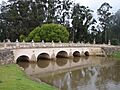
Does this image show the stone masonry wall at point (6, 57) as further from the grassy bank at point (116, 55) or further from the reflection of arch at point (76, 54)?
the grassy bank at point (116, 55)

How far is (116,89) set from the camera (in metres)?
30.6

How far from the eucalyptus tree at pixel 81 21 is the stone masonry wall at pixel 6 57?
44.3 m

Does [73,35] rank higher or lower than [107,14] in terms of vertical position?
lower

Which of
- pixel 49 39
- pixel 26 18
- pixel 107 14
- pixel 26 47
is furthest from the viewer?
pixel 107 14

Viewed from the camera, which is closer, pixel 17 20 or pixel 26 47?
pixel 26 47

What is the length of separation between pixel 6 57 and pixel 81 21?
47.7m

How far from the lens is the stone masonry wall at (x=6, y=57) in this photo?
40.1 metres

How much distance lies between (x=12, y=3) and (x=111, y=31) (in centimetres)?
3407

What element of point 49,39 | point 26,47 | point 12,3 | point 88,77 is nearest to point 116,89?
point 88,77

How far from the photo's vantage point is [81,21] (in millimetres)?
86312

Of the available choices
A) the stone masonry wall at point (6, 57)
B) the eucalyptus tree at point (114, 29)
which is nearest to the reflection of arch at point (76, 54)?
the eucalyptus tree at point (114, 29)

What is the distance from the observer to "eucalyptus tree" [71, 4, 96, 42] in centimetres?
8644

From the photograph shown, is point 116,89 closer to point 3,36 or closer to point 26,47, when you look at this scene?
point 26,47

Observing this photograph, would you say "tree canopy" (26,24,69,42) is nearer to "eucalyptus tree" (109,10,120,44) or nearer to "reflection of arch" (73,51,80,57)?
"reflection of arch" (73,51,80,57)
